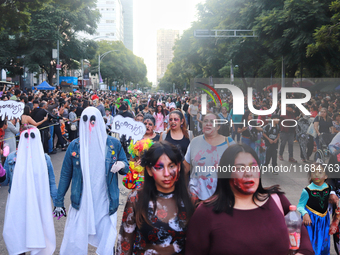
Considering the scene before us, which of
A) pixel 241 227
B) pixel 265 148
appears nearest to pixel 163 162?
Result: pixel 241 227

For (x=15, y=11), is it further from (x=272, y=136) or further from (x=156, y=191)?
(x=156, y=191)

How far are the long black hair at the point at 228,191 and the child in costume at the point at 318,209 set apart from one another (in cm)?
196

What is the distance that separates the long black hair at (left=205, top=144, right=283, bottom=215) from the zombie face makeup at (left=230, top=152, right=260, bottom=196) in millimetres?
29

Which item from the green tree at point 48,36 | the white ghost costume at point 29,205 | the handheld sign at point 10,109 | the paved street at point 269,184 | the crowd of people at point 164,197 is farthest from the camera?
the green tree at point 48,36

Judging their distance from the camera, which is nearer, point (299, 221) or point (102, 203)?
point (299, 221)

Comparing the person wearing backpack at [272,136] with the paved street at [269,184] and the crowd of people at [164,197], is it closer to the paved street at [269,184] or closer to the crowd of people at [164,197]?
the paved street at [269,184]

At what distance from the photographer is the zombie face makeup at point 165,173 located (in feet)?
8.48

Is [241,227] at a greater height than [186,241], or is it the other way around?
[241,227]

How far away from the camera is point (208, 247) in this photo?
2223mm

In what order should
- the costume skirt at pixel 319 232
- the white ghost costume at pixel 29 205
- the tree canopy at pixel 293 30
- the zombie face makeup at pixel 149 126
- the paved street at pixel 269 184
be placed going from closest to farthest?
the costume skirt at pixel 319 232 < the white ghost costume at pixel 29 205 < the paved street at pixel 269 184 < the zombie face makeup at pixel 149 126 < the tree canopy at pixel 293 30

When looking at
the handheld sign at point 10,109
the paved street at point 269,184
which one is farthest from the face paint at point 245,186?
the handheld sign at point 10,109

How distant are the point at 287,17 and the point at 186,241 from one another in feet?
49.9

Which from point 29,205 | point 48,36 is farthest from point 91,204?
point 48,36

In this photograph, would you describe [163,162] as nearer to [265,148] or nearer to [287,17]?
[265,148]
